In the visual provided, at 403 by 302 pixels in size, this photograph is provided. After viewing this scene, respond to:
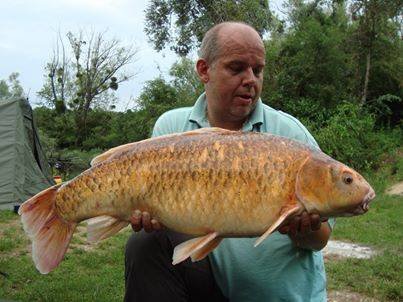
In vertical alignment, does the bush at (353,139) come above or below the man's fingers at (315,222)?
below

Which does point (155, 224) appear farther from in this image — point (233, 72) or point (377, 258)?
point (377, 258)

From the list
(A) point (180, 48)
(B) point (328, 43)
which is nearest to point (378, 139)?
(B) point (328, 43)

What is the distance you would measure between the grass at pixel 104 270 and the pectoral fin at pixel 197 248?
3.27 meters

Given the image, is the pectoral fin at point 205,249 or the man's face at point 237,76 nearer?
the pectoral fin at point 205,249

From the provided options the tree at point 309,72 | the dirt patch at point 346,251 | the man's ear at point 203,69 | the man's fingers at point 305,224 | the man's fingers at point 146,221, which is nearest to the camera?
the man's fingers at point 305,224

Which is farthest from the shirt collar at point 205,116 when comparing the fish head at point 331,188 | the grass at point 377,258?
the grass at point 377,258

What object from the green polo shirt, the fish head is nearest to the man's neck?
the green polo shirt

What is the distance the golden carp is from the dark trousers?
290 millimetres

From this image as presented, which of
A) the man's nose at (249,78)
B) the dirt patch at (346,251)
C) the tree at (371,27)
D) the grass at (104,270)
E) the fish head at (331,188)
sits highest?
the tree at (371,27)

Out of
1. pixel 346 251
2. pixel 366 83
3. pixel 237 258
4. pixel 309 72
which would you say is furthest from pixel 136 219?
pixel 366 83

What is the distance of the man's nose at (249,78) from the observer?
9.80ft

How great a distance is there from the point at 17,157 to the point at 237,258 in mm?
9066

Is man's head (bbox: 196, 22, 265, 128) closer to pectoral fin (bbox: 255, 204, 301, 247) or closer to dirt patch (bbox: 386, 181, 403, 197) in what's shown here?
pectoral fin (bbox: 255, 204, 301, 247)

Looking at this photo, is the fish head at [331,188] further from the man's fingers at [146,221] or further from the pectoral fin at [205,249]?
the man's fingers at [146,221]
